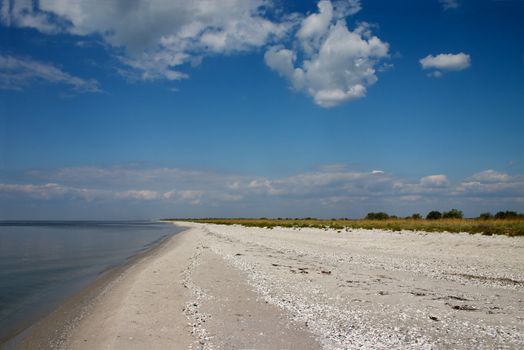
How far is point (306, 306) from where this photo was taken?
10.2 metres

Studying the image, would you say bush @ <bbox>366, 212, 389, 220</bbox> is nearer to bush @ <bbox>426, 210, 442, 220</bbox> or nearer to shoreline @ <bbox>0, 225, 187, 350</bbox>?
bush @ <bbox>426, 210, 442, 220</bbox>

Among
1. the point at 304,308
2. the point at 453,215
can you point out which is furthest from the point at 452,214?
the point at 304,308

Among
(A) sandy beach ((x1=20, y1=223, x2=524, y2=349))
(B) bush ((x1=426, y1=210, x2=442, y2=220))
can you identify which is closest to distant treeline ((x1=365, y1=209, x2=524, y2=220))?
(B) bush ((x1=426, y1=210, x2=442, y2=220))

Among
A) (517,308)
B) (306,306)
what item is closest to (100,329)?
(306,306)

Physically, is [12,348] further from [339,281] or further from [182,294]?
[339,281]

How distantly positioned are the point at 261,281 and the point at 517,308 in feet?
25.9

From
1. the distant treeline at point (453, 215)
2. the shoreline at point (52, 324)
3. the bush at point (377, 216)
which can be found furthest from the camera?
the bush at point (377, 216)

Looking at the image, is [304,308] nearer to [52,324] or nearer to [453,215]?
[52,324]

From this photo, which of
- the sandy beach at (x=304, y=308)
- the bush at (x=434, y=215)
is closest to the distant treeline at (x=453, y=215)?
the bush at (x=434, y=215)

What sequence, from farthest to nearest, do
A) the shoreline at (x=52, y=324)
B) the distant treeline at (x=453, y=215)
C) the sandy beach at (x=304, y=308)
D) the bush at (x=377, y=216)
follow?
the bush at (x=377, y=216), the distant treeline at (x=453, y=215), the shoreline at (x=52, y=324), the sandy beach at (x=304, y=308)

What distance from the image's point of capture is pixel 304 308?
9.99 metres

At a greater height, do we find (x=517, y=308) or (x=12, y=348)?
(x=517, y=308)

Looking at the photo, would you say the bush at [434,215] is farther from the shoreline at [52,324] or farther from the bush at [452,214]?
the shoreline at [52,324]

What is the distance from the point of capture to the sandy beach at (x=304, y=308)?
7535mm
